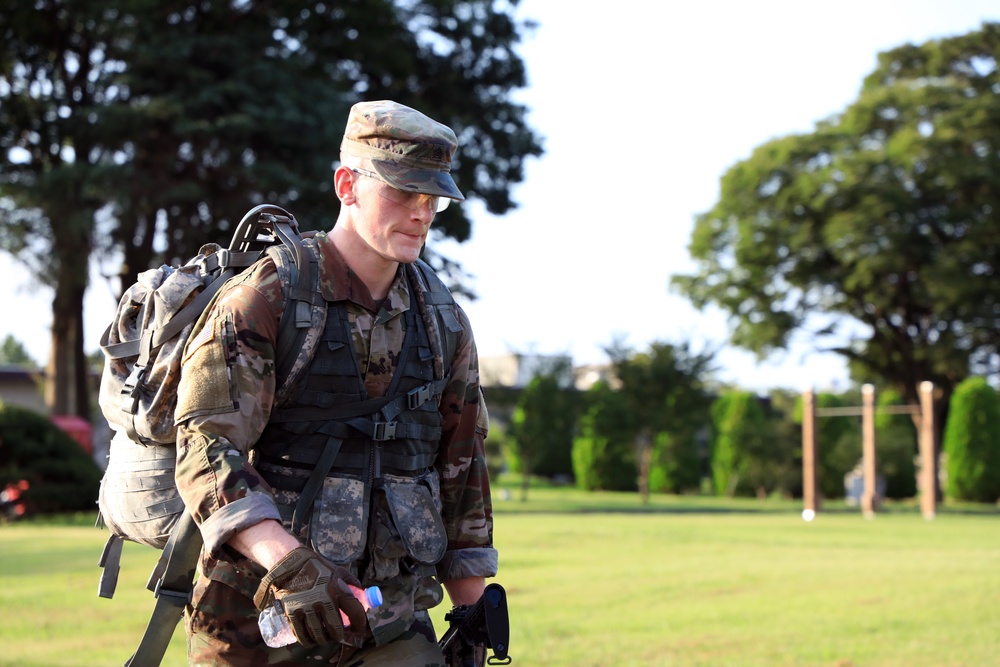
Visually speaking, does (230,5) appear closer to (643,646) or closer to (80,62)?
(80,62)

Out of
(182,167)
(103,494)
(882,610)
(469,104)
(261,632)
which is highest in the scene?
(469,104)

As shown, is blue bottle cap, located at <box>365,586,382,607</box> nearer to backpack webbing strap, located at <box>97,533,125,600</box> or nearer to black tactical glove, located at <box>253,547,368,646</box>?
black tactical glove, located at <box>253,547,368,646</box>

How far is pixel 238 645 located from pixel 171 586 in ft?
0.73

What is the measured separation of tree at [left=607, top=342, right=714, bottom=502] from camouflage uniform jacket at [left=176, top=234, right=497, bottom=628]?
3670 cm

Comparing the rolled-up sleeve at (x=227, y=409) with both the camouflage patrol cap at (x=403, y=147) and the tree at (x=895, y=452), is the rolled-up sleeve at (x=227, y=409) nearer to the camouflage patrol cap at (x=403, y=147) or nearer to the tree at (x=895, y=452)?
the camouflage patrol cap at (x=403, y=147)

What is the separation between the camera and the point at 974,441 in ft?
152

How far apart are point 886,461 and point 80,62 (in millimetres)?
32116

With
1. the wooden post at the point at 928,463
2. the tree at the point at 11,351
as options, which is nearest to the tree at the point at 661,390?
the wooden post at the point at 928,463

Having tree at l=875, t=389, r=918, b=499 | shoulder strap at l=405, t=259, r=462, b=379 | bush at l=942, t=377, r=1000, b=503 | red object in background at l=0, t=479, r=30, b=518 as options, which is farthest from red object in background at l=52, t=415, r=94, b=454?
bush at l=942, t=377, r=1000, b=503

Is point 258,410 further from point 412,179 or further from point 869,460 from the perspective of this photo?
point 869,460

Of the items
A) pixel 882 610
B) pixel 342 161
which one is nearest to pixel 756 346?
pixel 882 610

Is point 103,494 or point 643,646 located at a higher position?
point 103,494

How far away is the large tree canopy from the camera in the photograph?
26766 mm

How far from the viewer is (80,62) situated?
29.6 meters
